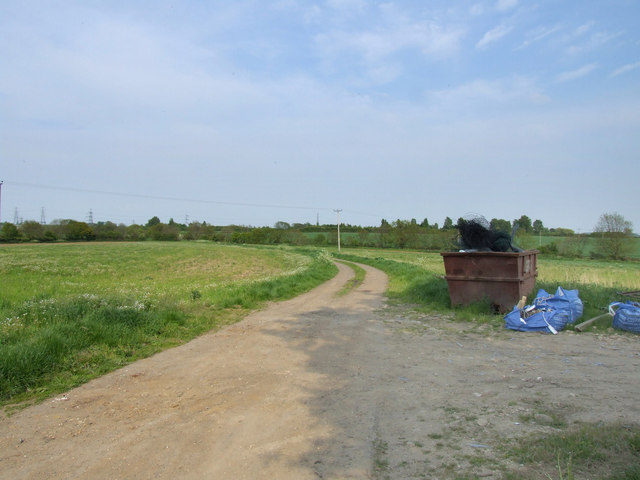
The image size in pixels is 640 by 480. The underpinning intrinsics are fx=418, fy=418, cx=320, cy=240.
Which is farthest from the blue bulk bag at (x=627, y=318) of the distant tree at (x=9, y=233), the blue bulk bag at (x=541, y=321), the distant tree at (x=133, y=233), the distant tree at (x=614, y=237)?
the distant tree at (x=133, y=233)

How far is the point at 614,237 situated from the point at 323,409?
75.5 metres

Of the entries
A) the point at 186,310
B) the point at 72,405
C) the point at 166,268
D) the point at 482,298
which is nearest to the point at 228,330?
the point at 186,310

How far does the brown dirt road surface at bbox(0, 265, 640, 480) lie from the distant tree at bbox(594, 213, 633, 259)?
68941 mm

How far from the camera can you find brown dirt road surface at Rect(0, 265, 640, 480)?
3.40 meters

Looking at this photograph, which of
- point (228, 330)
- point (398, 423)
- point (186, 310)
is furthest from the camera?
point (186, 310)

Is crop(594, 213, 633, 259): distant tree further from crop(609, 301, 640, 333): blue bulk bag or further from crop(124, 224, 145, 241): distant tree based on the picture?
crop(124, 224, 145, 241): distant tree

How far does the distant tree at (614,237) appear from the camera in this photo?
63469mm

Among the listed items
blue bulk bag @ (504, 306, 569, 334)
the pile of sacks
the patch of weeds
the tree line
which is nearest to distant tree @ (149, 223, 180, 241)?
the tree line

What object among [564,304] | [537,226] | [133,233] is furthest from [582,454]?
[133,233]

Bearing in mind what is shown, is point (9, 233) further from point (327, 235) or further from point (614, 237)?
point (614, 237)

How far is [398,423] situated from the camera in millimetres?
4152

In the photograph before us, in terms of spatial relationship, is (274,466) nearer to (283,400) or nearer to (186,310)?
(283,400)

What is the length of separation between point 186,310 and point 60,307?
104 inches

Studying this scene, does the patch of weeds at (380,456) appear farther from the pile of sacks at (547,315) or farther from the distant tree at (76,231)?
the distant tree at (76,231)
